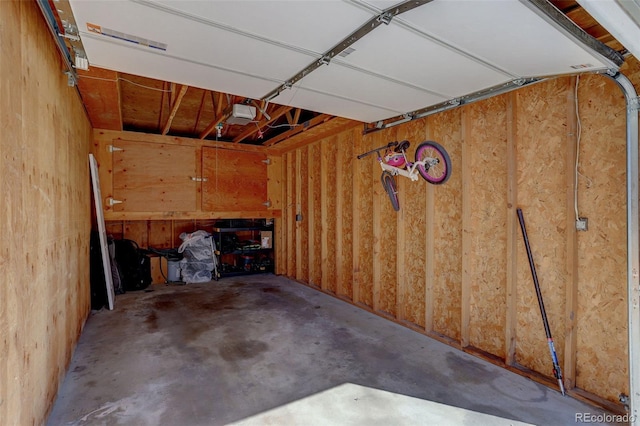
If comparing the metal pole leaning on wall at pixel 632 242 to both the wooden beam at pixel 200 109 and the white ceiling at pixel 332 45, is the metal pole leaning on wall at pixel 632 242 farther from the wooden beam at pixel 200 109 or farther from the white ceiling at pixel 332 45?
the wooden beam at pixel 200 109

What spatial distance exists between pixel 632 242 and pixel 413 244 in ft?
6.25

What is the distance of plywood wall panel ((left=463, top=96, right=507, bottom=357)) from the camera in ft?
9.27

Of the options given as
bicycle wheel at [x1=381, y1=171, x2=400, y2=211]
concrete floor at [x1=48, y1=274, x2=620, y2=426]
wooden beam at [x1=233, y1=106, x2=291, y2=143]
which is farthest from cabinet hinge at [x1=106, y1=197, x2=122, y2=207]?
bicycle wheel at [x1=381, y1=171, x2=400, y2=211]

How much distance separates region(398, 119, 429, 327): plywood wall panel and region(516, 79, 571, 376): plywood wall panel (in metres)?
0.98

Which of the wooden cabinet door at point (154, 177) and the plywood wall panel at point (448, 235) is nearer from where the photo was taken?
the plywood wall panel at point (448, 235)

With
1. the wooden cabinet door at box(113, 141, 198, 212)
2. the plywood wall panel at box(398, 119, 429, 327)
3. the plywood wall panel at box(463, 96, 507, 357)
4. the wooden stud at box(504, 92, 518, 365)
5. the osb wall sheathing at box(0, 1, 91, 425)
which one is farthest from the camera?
the wooden cabinet door at box(113, 141, 198, 212)

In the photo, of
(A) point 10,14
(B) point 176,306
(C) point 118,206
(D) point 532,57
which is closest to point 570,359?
(D) point 532,57

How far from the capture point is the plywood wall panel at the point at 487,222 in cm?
283

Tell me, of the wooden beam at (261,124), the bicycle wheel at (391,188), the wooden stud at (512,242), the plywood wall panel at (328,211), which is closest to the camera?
the wooden stud at (512,242)

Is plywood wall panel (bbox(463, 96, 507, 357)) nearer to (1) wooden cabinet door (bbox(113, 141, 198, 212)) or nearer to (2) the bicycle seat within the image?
(2) the bicycle seat

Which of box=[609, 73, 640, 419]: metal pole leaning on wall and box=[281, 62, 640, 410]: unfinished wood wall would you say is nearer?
box=[609, 73, 640, 419]: metal pole leaning on wall

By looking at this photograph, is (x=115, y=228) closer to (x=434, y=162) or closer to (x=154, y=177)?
(x=154, y=177)

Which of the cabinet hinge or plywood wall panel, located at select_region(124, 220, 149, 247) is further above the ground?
the cabinet hinge

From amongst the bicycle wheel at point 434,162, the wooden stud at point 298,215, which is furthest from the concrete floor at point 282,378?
the wooden stud at point 298,215
